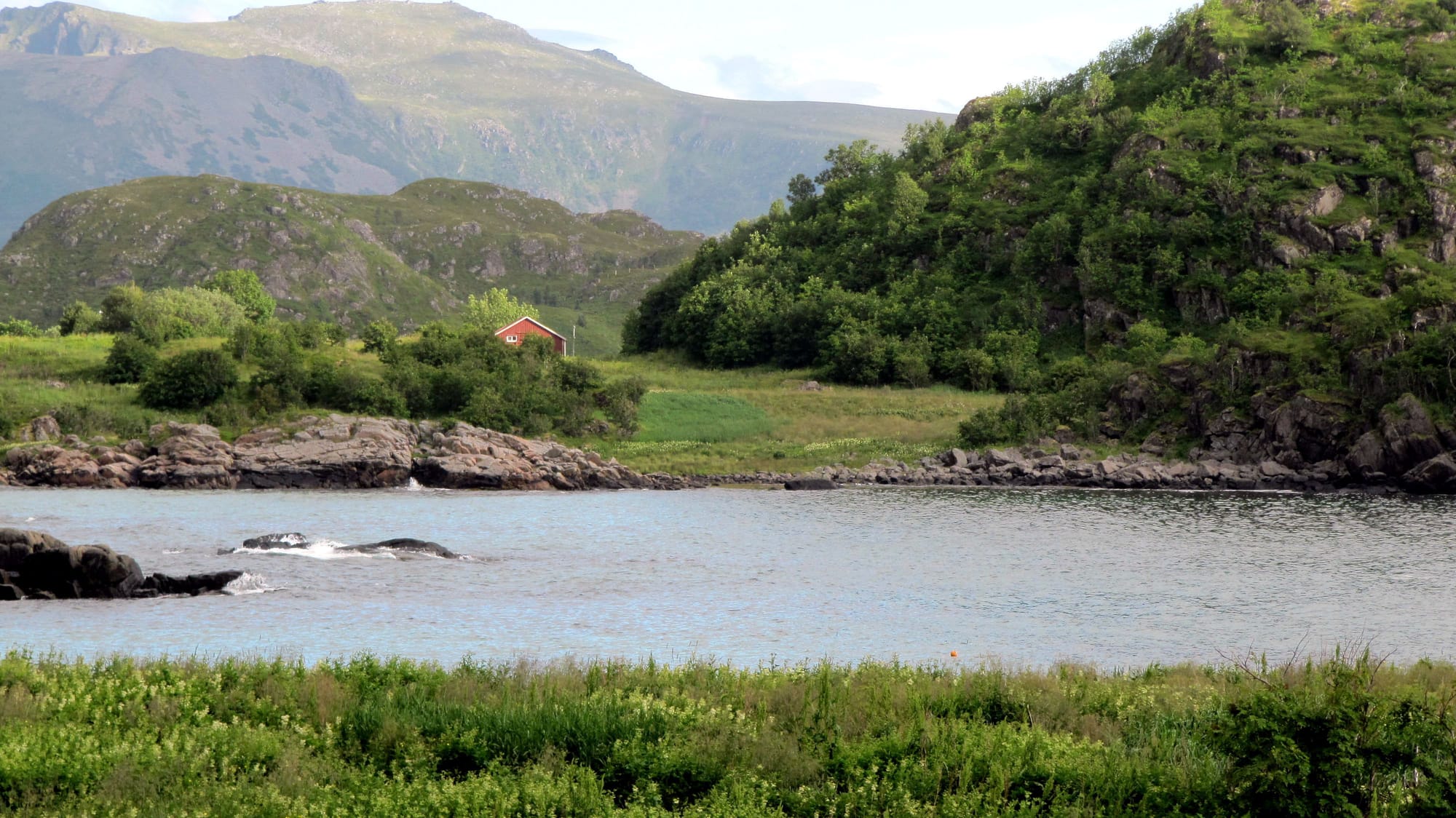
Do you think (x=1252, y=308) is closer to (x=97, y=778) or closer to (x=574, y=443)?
(x=574, y=443)

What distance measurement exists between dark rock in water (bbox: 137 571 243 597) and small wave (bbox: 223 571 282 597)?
167 millimetres

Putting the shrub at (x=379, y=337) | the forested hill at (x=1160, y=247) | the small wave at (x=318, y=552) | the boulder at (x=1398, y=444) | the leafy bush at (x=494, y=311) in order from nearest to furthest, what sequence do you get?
the small wave at (x=318, y=552) → the boulder at (x=1398, y=444) → the forested hill at (x=1160, y=247) → the shrub at (x=379, y=337) → the leafy bush at (x=494, y=311)

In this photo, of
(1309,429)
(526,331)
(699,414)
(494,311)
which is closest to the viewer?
(1309,429)

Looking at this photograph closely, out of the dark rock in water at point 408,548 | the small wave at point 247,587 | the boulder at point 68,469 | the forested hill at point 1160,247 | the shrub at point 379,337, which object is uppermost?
the forested hill at point 1160,247

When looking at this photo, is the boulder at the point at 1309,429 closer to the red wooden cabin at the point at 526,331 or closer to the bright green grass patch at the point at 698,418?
the bright green grass patch at the point at 698,418

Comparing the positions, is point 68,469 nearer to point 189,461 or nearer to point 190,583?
point 189,461

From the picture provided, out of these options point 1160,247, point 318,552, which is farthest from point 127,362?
point 1160,247

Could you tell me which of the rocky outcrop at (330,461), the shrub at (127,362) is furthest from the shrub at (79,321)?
the rocky outcrop at (330,461)

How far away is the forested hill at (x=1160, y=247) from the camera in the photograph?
85750 millimetres

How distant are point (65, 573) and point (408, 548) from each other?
12.7 m

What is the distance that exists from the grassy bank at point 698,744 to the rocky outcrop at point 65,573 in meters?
15.9

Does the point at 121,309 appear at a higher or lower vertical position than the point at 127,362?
higher

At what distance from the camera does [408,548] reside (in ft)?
151

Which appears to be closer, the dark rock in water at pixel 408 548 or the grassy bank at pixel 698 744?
the grassy bank at pixel 698 744
